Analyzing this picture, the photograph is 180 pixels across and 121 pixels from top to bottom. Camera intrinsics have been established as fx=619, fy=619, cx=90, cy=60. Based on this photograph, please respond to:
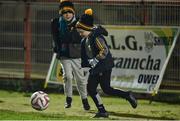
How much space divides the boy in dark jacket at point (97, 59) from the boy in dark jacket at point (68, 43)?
0.70 metres

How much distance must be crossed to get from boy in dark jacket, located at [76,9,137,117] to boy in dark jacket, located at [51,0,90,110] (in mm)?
695

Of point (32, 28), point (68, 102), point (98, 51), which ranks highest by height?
point (98, 51)

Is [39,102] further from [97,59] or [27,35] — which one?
[27,35]

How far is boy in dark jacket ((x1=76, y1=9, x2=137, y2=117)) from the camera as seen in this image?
10992mm

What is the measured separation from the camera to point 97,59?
11.0 meters

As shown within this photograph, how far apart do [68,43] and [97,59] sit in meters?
1.27

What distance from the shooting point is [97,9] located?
1479 centimetres

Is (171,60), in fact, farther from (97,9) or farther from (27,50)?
(27,50)

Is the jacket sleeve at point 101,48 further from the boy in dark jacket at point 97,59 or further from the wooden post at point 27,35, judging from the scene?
the wooden post at point 27,35

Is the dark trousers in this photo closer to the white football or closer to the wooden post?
the white football

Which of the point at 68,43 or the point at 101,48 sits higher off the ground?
the point at 101,48

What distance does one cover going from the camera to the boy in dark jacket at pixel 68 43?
39.5 ft

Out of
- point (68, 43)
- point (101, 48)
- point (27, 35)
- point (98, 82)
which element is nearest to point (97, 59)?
point (101, 48)

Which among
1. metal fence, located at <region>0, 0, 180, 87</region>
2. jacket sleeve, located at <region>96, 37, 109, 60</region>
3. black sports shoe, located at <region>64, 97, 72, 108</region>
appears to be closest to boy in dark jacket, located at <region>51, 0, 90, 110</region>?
black sports shoe, located at <region>64, 97, 72, 108</region>
